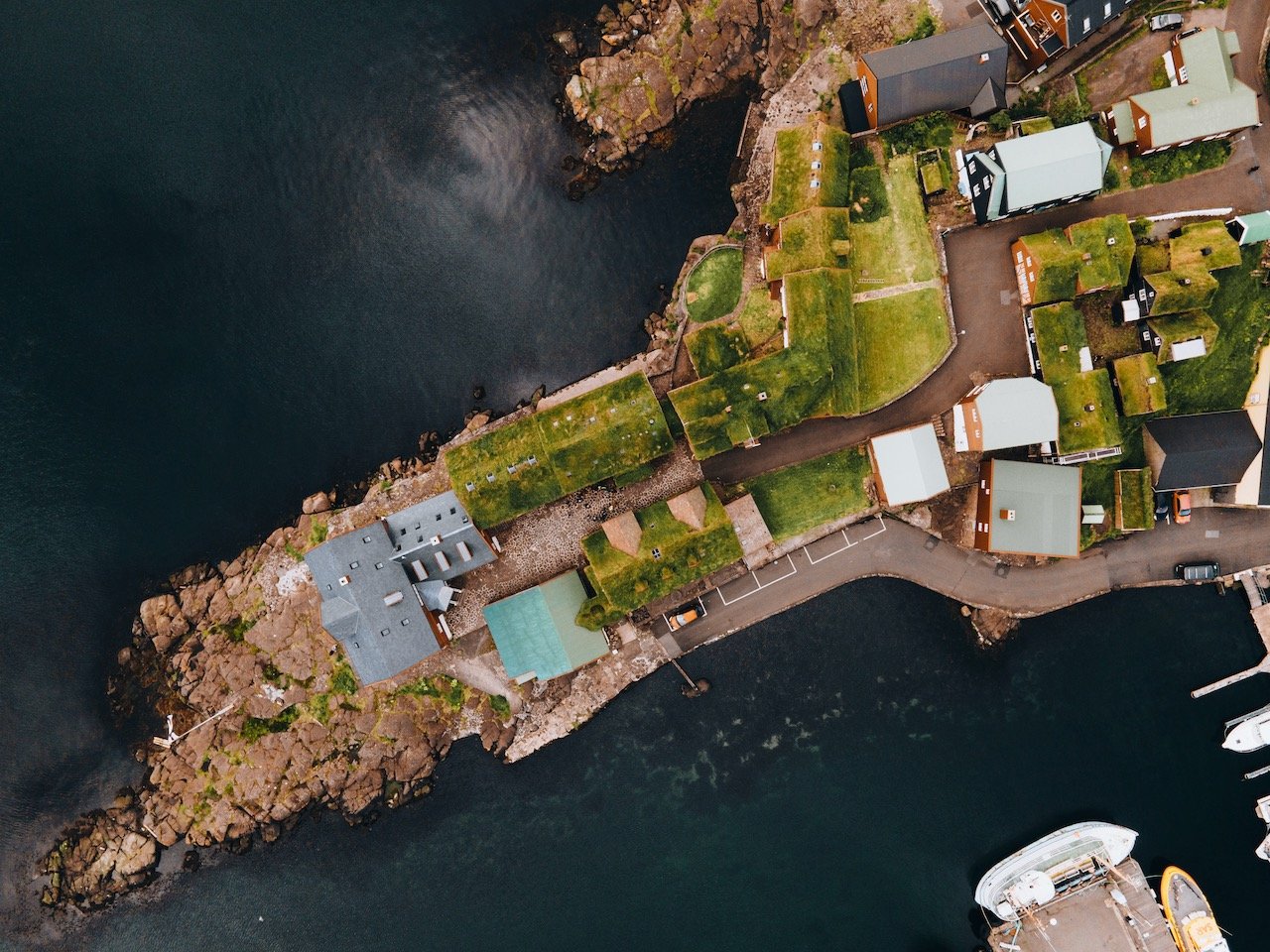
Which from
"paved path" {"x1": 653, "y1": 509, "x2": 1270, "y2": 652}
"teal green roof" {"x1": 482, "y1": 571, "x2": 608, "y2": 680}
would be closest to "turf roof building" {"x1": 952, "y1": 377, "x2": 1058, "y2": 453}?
"paved path" {"x1": 653, "y1": 509, "x2": 1270, "y2": 652}

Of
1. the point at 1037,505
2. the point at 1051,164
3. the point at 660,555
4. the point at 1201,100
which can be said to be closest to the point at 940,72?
the point at 1051,164

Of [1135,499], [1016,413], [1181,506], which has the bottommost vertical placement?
[1181,506]

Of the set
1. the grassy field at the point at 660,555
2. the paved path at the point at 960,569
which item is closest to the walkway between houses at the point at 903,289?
the paved path at the point at 960,569

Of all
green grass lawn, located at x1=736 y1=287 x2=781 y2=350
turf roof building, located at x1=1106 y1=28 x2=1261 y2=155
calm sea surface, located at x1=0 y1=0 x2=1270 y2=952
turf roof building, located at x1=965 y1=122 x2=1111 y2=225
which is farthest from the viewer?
calm sea surface, located at x1=0 y1=0 x2=1270 y2=952

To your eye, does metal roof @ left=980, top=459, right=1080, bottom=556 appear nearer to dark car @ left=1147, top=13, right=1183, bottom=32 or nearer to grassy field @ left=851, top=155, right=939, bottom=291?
grassy field @ left=851, top=155, right=939, bottom=291

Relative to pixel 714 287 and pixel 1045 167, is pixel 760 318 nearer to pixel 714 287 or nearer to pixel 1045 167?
pixel 714 287
